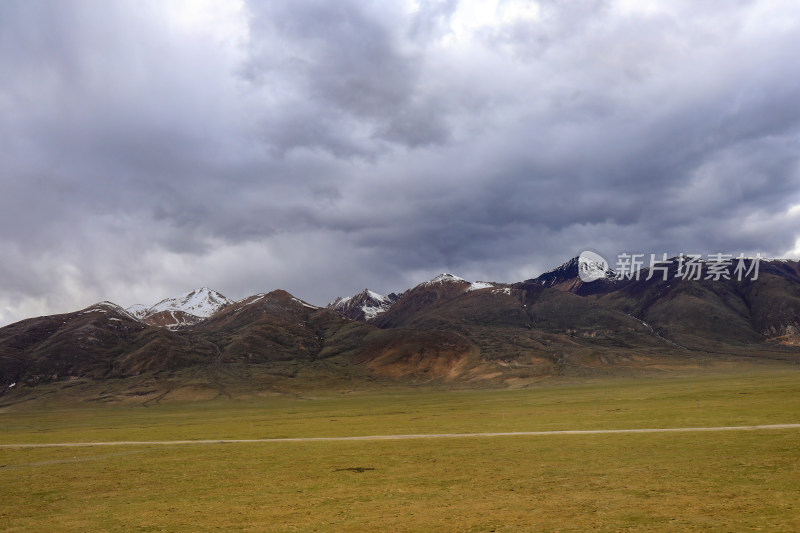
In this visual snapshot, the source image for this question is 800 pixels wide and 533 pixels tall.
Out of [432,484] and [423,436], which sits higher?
[432,484]

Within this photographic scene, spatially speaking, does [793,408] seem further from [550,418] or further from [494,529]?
[494,529]

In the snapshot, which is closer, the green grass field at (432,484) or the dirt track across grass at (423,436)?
the green grass field at (432,484)

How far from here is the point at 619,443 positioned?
44.4m

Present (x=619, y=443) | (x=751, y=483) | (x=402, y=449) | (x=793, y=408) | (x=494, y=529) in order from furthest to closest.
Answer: (x=793, y=408) < (x=402, y=449) < (x=619, y=443) < (x=751, y=483) < (x=494, y=529)

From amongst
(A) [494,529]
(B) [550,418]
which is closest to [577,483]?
(A) [494,529]

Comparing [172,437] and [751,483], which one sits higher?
[751,483]

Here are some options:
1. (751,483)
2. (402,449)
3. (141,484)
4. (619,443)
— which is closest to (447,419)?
(402,449)

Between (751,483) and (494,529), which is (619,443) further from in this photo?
(494,529)

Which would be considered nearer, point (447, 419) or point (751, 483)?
point (751, 483)

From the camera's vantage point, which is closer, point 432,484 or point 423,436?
point 432,484

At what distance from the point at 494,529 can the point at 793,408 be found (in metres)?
Answer: 59.5

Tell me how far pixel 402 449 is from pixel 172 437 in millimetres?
39607

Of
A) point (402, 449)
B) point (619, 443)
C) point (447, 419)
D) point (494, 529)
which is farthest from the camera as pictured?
point (447, 419)

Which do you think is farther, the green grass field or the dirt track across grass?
the dirt track across grass
